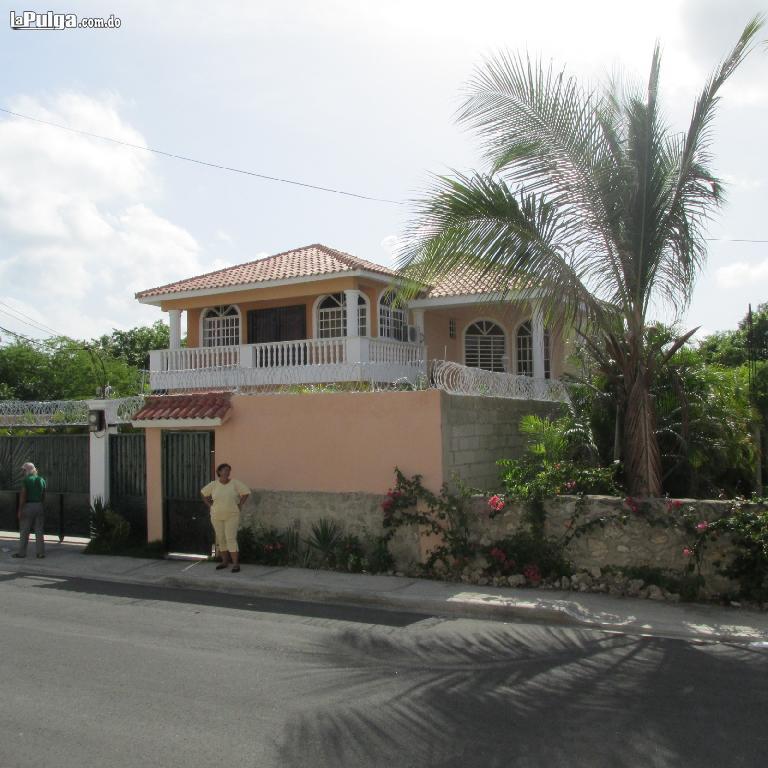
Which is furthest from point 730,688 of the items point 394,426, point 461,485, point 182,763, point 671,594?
point 394,426

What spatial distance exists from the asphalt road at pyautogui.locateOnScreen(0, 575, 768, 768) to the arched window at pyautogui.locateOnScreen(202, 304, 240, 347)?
48.7 ft

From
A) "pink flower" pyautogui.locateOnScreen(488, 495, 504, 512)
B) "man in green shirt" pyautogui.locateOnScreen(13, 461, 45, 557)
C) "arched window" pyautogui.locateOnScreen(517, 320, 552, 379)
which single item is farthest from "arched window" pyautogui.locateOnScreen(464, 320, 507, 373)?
"man in green shirt" pyautogui.locateOnScreen(13, 461, 45, 557)

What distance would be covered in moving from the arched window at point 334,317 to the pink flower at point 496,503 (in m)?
11.3

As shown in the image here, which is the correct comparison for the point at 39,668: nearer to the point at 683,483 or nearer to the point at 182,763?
the point at 182,763

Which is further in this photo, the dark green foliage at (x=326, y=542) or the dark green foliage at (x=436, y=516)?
the dark green foliage at (x=326, y=542)

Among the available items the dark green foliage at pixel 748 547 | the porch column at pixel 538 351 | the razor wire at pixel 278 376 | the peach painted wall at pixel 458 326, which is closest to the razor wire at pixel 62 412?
the razor wire at pixel 278 376

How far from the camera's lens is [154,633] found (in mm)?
7707

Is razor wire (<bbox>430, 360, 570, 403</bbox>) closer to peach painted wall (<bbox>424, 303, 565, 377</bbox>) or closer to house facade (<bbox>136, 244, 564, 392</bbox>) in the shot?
house facade (<bbox>136, 244, 564, 392</bbox>)

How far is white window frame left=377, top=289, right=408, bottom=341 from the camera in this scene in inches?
821

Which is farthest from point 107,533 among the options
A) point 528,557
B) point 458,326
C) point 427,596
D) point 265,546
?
point 458,326

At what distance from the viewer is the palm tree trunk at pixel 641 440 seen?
32.1 feet

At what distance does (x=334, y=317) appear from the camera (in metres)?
21.5

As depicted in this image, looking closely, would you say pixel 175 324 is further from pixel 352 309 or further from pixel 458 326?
pixel 458 326

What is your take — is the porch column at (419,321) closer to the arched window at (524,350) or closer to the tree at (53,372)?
the arched window at (524,350)
